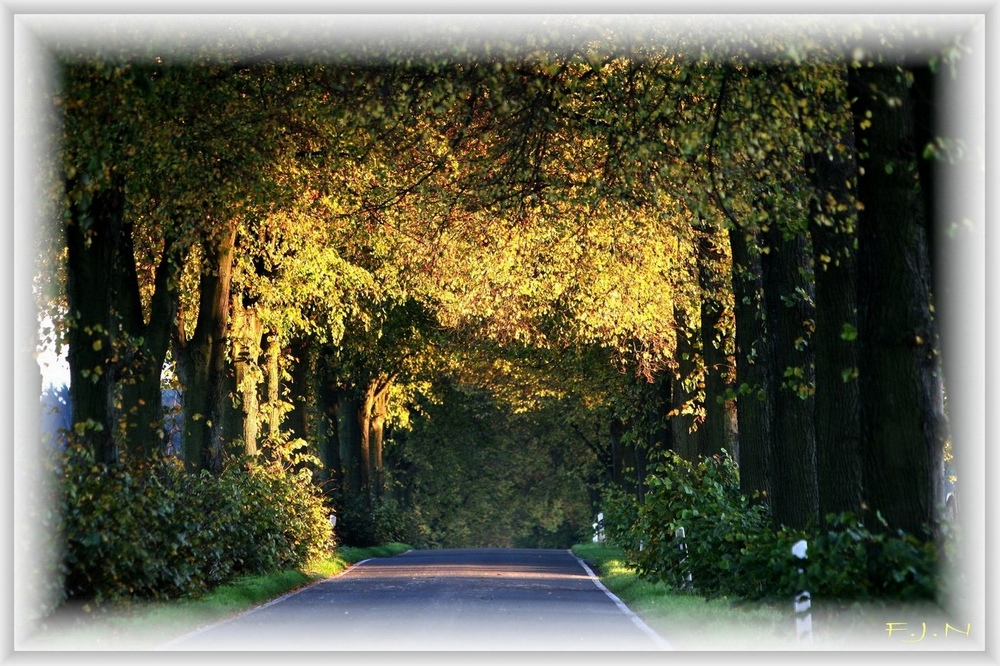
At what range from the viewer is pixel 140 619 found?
1634 centimetres

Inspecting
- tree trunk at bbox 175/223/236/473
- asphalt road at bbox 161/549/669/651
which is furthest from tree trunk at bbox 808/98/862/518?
tree trunk at bbox 175/223/236/473

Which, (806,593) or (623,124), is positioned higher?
(623,124)

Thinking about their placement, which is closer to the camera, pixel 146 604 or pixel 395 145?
pixel 146 604

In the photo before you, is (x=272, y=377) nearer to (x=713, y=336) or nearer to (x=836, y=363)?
(x=713, y=336)

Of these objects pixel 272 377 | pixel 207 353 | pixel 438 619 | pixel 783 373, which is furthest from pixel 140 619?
pixel 272 377

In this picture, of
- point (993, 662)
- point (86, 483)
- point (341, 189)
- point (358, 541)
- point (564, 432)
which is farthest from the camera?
point (564, 432)

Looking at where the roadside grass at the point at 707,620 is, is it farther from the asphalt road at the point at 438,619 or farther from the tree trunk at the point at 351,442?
the tree trunk at the point at 351,442

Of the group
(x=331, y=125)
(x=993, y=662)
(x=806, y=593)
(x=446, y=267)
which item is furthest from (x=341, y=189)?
(x=993, y=662)

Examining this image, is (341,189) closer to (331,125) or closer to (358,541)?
(331,125)

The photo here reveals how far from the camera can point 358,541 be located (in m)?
46.8

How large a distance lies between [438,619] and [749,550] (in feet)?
12.5

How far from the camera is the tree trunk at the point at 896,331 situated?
13.4 meters

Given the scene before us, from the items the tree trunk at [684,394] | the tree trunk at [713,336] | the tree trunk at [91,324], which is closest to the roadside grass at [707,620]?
the tree trunk at [713,336]

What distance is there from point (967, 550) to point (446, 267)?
15.1 m
